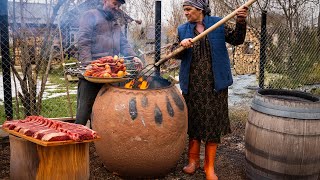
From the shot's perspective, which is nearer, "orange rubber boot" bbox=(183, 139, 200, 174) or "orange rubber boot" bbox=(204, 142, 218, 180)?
"orange rubber boot" bbox=(204, 142, 218, 180)

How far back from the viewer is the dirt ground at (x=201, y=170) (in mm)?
4070

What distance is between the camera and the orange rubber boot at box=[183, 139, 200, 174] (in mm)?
4191

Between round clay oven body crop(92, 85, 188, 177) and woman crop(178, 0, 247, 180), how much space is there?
27 centimetres

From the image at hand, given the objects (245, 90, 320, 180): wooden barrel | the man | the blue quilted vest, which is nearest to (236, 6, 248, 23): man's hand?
the blue quilted vest

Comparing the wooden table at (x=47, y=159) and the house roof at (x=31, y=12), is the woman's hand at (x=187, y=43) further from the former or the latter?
the house roof at (x=31, y=12)

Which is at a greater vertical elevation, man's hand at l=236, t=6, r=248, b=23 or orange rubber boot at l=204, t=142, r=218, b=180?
man's hand at l=236, t=6, r=248, b=23

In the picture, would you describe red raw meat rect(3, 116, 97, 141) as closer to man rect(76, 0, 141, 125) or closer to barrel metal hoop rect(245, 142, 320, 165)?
man rect(76, 0, 141, 125)

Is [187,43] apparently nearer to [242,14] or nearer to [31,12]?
[242,14]

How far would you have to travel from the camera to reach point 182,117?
375 cm

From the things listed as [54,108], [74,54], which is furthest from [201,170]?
[74,54]

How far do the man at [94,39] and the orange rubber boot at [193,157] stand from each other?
4.59 ft

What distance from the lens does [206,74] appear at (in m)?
3.87

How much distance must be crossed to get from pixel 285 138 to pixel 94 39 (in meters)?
2.70

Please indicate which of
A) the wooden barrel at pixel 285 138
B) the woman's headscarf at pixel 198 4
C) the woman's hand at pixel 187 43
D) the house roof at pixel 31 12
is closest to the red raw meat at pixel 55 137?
the woman's hand at pixel 187 43
